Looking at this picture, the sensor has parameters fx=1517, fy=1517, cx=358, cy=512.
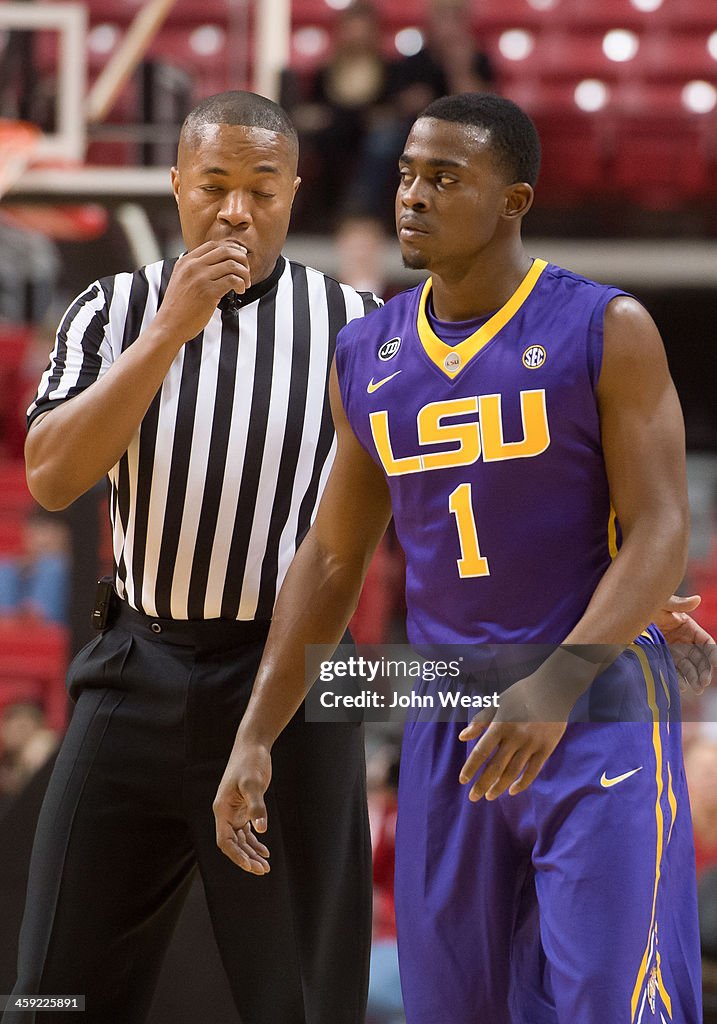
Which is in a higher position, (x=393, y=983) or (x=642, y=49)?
(x=642, y=49)

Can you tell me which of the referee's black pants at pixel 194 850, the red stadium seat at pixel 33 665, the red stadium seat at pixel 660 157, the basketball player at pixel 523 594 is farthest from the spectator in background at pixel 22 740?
the red stadium seat at pixel 660 157

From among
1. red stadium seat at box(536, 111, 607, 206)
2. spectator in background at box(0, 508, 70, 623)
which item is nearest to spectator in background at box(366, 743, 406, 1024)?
spectator in background at box(0, 508, 70, 623)

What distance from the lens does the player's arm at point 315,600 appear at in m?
2.50

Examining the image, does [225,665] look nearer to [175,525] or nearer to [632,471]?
[175,525]

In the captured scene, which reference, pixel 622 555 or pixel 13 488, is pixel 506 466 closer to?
pixel 622 555

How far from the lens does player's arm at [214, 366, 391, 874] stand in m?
2.50

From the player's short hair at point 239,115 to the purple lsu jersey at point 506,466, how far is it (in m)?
0.52

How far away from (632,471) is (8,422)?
752cm

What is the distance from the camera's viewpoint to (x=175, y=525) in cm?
272

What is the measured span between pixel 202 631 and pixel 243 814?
1.22 feet

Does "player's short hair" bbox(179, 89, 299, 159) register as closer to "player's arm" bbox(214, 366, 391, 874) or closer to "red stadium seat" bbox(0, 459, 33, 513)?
"player's arm" bbox(214, 366, 391, 874)

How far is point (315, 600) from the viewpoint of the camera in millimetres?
2559

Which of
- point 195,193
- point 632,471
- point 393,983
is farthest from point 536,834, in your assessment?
point 393,983

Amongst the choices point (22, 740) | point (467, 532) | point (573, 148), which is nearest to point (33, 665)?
point (22, 740)
